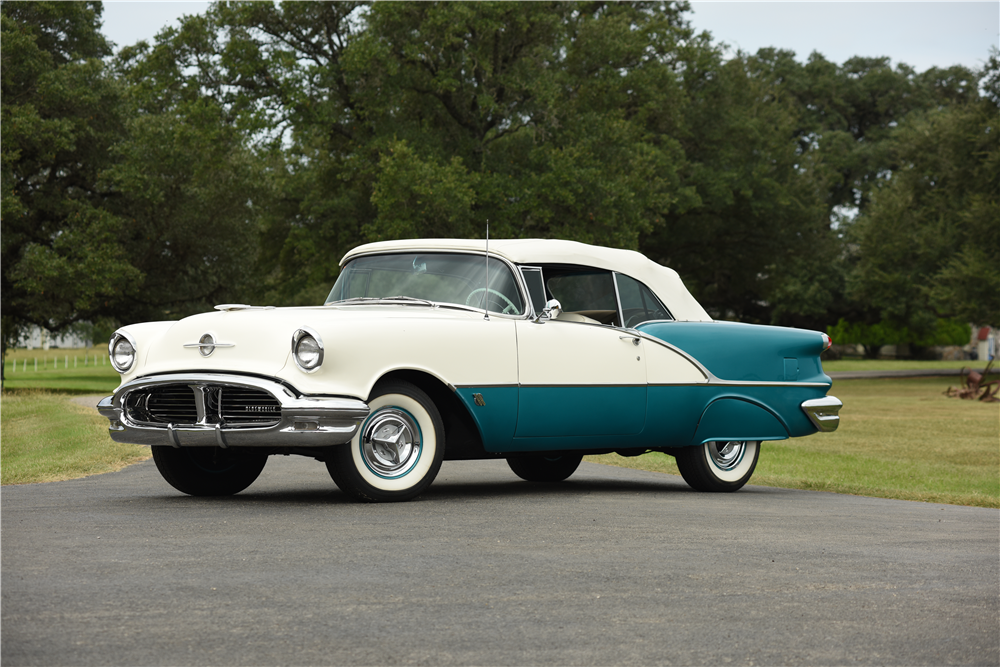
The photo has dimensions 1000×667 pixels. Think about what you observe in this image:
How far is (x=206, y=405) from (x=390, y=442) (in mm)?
1176

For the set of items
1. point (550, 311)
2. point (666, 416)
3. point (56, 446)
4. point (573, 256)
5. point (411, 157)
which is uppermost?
point (411, 157)

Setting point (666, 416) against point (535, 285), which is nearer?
point (535, 285)

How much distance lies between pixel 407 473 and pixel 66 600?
3.22 m

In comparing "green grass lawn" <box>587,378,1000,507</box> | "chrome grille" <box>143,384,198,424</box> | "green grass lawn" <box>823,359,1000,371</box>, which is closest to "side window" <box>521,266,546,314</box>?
"chrome grille" <box>143,384,198,424</box>

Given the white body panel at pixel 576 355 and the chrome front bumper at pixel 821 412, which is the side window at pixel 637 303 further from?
the chrome front bumper at pixel 821 412

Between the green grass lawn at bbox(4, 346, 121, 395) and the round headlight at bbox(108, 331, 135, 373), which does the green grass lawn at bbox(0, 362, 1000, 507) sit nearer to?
the round headlight at bbox(108, 331, 135, 373)

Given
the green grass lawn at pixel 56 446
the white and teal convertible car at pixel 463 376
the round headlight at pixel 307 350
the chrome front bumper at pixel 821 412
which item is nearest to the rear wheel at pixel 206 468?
the white and teal convertible car at pixel 463 376

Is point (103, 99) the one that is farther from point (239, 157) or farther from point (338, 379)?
point (338, 379)

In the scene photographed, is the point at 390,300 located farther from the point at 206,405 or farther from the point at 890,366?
the point at 890,366

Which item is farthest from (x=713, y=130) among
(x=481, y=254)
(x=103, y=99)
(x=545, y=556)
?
(x=545, y=556)

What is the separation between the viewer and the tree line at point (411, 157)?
2923 centimetres

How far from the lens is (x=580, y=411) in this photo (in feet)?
27.3

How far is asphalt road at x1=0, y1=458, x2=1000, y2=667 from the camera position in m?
3.95

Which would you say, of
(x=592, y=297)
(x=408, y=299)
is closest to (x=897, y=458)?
(x=592, y=297)
